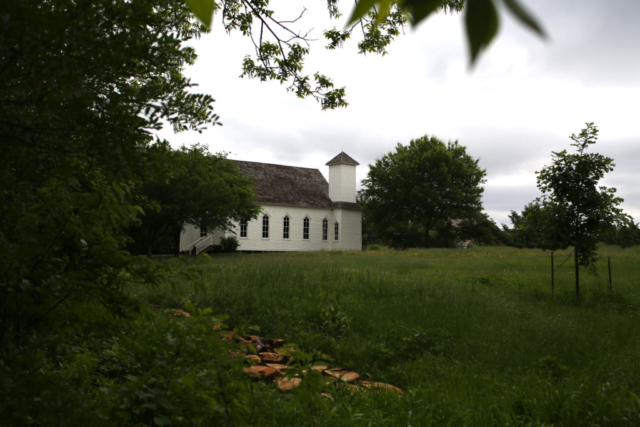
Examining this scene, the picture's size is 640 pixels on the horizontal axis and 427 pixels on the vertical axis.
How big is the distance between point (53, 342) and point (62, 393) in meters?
0.33

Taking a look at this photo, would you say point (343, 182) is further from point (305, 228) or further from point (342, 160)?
point (305, 228)

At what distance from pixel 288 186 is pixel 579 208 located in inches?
1276

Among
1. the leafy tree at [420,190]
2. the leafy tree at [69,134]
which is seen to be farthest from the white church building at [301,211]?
the leafy tree at [69,134]

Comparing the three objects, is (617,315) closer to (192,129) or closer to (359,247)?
(192,129)

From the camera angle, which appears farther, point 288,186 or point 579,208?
point 288,186

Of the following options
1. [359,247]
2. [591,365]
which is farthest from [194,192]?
[591,365]

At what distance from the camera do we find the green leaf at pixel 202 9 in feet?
2.63

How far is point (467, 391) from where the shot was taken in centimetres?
466

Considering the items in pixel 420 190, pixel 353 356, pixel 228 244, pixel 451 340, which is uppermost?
pixel 420 190

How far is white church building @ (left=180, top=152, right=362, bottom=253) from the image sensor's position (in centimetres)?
3888

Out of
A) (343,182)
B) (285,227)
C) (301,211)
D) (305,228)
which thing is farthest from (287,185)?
(343,182)

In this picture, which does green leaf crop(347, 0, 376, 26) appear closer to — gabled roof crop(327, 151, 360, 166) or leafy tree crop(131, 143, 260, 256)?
leafy tree crop(131, 143, 260, 256)

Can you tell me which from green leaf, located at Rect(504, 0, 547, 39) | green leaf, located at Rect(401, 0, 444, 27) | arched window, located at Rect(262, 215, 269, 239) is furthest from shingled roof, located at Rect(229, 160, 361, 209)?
green leaf, located at Rect(504, 0, 547, 39)

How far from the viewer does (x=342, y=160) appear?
41.2 metres
